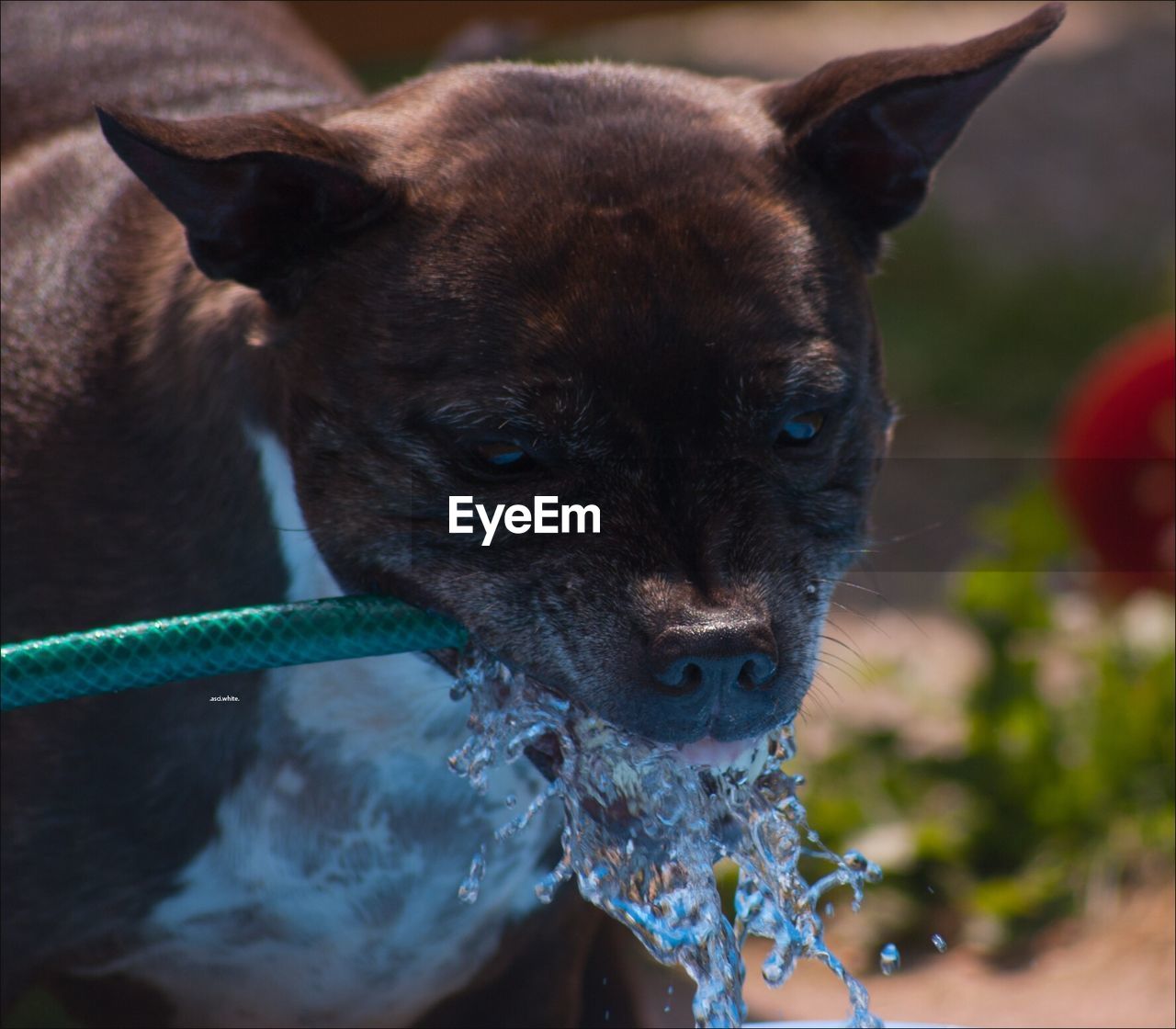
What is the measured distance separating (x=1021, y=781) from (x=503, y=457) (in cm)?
184

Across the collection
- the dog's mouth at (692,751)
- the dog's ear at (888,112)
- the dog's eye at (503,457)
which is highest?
the dog's ear at (888,112)

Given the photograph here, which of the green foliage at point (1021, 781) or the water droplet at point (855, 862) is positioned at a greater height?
the water droplet at point (855, 862)

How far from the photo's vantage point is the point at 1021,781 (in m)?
3.42

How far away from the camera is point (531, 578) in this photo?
1913 mm

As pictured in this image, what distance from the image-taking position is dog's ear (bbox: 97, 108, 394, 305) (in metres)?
→ 1.83

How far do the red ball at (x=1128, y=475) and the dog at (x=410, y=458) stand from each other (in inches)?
84.8

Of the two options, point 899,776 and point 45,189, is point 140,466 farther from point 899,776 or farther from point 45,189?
point 899,776

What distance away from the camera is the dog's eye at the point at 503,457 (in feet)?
6.24

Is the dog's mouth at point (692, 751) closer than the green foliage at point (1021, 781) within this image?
Yes

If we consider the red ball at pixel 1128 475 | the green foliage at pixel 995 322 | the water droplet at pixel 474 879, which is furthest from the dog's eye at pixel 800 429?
the green foliage at pixel 995 322

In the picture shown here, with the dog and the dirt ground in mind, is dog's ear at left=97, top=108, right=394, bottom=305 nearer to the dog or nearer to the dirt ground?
the dog

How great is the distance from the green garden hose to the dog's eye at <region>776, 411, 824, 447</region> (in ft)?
1.45

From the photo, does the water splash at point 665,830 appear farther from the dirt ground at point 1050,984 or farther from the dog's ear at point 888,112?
the dirt ground at point 1050,984

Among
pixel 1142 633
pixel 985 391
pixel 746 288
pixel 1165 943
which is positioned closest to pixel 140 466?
pixel 746 288
